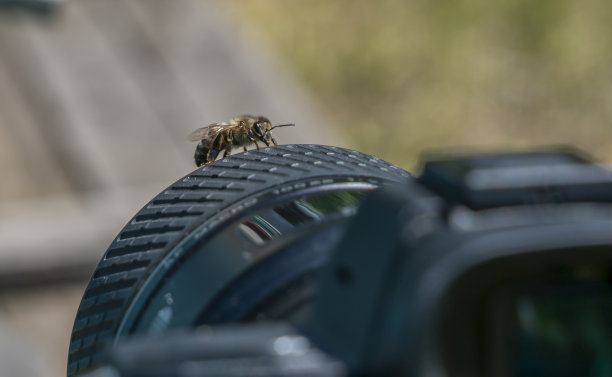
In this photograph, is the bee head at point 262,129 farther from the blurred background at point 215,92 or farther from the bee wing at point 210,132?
the blurred background at point 215,92

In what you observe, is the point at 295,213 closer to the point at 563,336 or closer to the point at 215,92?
the point at 563,336

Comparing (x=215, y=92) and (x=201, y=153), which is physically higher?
(x=215, y=92)

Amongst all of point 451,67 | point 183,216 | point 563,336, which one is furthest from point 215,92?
point 563,336

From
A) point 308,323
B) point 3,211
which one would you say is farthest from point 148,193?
point 308,323

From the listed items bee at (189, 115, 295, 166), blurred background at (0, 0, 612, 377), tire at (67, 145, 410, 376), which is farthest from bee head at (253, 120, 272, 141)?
blurred background at (0, 0, 612, 377)

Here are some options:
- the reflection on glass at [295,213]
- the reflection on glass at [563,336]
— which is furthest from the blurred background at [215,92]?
the reflection on glass at [563,336]

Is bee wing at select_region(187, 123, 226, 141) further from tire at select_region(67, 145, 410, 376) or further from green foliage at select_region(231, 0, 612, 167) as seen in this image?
green foliage at select_region(231, 0, 612, 167)

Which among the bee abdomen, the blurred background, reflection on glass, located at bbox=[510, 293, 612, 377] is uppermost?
the blurred background
